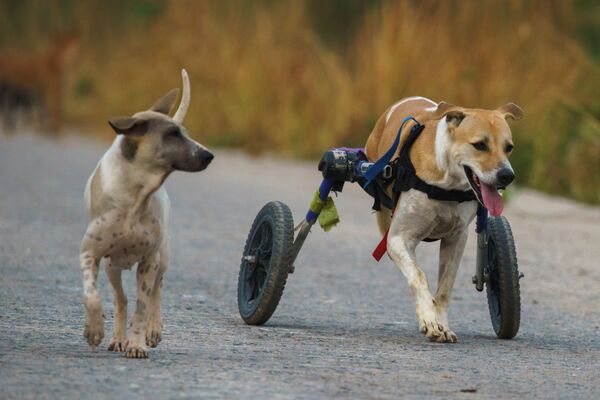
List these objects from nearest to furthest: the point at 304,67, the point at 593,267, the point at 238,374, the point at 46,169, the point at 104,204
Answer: the point at 238,374, the point at 104,204, the point at 593,267, the point at 46,169, the point at 304,67

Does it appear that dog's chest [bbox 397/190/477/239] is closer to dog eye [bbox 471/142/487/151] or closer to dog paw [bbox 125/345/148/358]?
dog eye [bbox 471/142/487/151]

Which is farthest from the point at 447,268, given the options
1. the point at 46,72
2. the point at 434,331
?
the point at 46,72

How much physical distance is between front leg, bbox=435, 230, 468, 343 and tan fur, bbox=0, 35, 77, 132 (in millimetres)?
18535

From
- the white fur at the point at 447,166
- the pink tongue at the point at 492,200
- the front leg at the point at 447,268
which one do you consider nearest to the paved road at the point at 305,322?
the front leg at the point at 447,268

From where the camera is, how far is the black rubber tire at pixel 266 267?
7.70 metres

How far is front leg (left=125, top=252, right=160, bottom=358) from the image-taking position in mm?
6391

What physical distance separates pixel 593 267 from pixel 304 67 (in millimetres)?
11813

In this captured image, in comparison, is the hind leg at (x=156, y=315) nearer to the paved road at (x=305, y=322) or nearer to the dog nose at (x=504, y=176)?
the paved road at (x=305, y=322)

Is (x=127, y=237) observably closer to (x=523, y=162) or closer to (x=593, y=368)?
(x=593, y=368)

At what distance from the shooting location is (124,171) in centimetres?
652

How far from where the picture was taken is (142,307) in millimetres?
6461

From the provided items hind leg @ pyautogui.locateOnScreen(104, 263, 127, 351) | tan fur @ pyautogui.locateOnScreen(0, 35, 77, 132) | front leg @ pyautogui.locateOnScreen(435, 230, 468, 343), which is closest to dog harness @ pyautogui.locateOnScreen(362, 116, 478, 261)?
front leg @ pyautogui.locateOnScreen(435, 230, 468, 343)

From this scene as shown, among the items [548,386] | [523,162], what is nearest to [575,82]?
[523,162]

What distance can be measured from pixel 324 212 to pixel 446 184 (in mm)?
844
